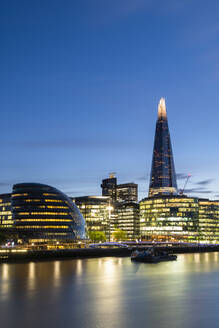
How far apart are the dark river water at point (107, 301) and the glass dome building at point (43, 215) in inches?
3265

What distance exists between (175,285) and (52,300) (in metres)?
24.5

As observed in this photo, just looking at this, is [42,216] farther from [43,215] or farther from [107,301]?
[107,301]

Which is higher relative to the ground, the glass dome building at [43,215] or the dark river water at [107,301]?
the glass dome building at [43,215]

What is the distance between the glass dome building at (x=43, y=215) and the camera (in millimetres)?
167750

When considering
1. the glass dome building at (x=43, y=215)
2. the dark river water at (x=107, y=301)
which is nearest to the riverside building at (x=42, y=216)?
the glass dome building at (x=43, y=215)

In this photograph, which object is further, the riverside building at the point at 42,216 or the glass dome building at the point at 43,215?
the glass dome building at the point at 43,215

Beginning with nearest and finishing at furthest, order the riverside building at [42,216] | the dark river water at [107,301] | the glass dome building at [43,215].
Answer: the dark river water at [107,301] → the riverside building at [42,216] → the glass dome building at [43,215]

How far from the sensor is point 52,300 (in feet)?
183

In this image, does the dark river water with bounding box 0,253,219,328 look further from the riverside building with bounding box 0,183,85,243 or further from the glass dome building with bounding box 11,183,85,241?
the glass dome building with bounding box 11,183,85,241

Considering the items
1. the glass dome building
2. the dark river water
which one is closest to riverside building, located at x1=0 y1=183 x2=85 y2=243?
the glass dome building

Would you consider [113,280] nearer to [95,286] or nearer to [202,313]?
[95,286]

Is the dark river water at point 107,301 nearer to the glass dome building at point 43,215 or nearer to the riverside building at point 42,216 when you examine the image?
the riverside building at point 42,216

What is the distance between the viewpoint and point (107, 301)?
56.2m

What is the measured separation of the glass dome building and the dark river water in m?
82.9
